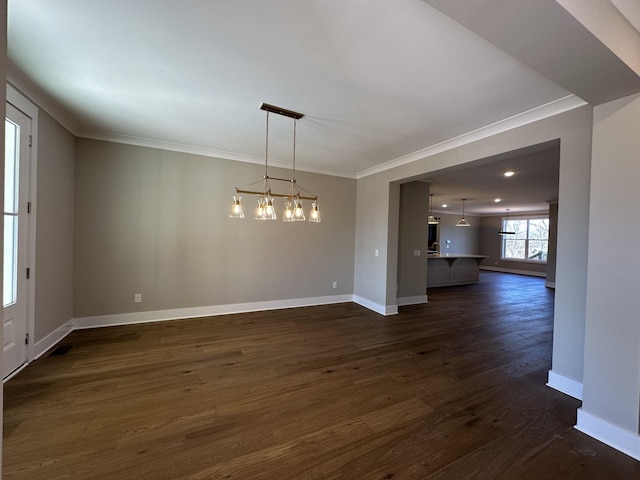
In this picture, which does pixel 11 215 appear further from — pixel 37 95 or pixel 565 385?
pixel 565 385

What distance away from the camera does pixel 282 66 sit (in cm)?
215

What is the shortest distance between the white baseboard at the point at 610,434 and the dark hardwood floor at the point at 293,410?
A: 0.07 meters

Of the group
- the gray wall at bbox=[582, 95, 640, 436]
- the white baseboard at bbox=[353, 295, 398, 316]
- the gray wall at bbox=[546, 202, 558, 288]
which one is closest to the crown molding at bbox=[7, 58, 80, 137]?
the gray wall at bbox=[582, 95, 640, 436]

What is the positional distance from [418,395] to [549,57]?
2.70m

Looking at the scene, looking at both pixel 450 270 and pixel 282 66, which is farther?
pixel 450 270

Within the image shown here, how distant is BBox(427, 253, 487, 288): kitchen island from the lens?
7.58 meters

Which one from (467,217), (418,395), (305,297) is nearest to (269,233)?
(305,297)

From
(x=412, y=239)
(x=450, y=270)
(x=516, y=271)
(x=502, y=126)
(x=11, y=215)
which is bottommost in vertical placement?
(x=516, y=271)

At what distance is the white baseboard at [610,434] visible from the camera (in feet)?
6.02

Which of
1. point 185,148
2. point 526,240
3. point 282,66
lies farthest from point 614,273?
point 526,240

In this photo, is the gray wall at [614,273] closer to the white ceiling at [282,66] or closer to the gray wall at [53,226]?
the white ceiling at [282,66]

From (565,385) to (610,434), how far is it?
62 cm

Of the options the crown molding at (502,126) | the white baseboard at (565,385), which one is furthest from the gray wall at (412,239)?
the white baseboard at (565,385)

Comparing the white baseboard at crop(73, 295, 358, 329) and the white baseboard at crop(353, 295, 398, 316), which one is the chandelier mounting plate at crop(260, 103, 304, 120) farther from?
the white baseboard at crop(353, 295, 398, 316)
